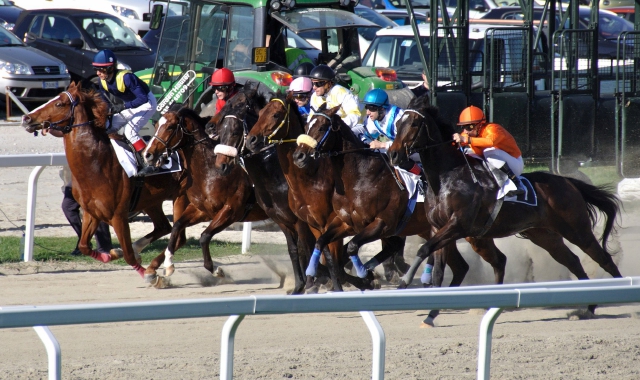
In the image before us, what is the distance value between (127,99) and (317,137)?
2.37 metres

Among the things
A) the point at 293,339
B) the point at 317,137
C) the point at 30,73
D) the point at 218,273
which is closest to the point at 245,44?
the point at 218,273

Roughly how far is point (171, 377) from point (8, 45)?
532 inches

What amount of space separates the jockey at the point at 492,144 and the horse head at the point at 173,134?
8.55 ft

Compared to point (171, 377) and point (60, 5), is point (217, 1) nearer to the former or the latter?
point (171, 377)

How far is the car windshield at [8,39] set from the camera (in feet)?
55.8

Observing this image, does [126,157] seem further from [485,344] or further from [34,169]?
[485,344]

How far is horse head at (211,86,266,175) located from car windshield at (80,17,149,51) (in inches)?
425

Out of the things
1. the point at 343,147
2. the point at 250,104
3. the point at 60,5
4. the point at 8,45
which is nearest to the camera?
the point at 343,147

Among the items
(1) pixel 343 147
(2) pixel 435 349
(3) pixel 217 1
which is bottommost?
(2) pixel 435 349

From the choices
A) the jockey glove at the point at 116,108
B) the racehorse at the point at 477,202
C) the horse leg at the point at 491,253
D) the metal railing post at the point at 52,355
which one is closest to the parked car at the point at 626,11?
the racehorse at the point at 477,202

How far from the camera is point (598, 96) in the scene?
11422mm

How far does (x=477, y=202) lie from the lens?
6906mm

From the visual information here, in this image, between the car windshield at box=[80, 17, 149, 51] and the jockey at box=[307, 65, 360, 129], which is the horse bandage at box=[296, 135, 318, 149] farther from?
the car windshield at box=[80, 17, 149, 51]

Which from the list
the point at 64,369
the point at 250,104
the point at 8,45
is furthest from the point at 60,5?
the point at 64,369
